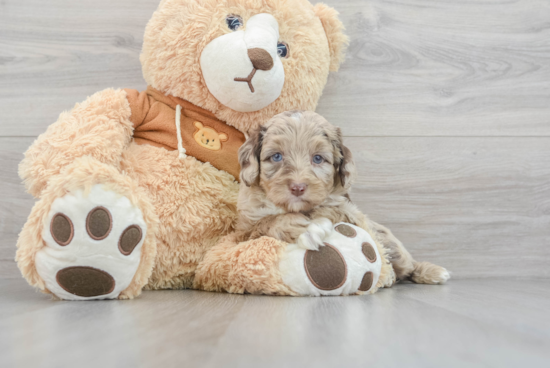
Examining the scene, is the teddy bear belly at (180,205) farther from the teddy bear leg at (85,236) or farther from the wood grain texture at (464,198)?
the wood grain texture at (464,198)

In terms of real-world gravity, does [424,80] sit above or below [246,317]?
above

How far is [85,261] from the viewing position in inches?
41.7

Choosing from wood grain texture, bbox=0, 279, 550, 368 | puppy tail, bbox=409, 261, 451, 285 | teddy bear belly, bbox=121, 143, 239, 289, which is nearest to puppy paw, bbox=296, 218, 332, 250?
wood grain texture, bbox=0, 279, 550, 368

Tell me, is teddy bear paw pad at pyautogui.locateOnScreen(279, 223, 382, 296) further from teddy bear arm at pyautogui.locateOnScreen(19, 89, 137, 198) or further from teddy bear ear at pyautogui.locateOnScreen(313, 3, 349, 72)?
teddy bear ear at pyautogui.locateOnScreen(313, 3, 349, 72)

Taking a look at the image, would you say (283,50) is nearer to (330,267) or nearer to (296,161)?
(296,161)

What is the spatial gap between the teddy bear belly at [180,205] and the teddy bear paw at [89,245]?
24 cm

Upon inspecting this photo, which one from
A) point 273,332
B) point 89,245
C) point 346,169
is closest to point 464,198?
point 346,169

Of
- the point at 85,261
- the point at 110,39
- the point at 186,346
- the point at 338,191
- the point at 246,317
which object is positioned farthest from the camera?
the point at 110,39

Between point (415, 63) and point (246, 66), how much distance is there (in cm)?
→ 91

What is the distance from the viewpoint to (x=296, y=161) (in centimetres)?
124

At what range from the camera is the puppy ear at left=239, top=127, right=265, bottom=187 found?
1.27 metres

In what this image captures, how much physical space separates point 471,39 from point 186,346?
179 cm

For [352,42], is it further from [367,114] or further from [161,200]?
[161,200]

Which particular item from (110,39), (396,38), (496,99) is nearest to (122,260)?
(110,39)
